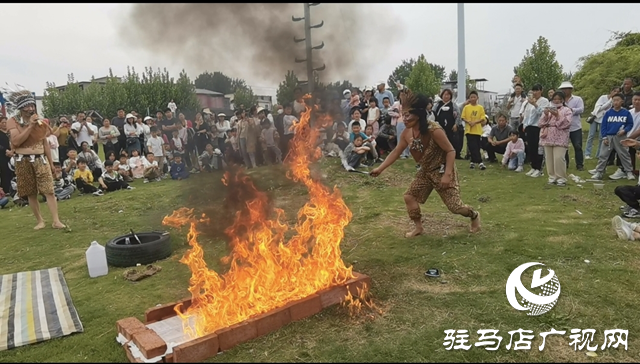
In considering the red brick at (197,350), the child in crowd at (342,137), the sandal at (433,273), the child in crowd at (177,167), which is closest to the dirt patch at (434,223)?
the sandal at (433,273)

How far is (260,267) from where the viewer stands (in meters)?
4.19

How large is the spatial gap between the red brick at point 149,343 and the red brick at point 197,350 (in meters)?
0.14

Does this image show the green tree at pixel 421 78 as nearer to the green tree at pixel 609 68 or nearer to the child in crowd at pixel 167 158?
the green tree at pixel 609 68

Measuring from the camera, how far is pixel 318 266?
4.36 metres

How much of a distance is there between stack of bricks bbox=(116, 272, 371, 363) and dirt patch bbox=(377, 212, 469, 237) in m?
2.34

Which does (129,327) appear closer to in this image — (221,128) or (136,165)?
(221,128)

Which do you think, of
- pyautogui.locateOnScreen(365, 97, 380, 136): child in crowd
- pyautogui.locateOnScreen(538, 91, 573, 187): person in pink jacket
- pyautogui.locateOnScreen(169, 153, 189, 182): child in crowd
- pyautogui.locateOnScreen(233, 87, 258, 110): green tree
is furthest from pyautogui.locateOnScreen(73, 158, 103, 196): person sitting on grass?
pyautogui.locateOnScreen(538, 91, 573, 187): person in pink jacket

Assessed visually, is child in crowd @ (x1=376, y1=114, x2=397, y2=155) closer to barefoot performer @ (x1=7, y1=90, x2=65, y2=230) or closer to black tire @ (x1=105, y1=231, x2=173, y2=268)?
black tire @ (x1=105, y1=231, x2=173, y2=268)

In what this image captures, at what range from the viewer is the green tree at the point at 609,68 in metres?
18.0

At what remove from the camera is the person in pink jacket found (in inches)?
365

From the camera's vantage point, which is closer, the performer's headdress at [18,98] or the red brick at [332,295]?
the red brick at [332,295]

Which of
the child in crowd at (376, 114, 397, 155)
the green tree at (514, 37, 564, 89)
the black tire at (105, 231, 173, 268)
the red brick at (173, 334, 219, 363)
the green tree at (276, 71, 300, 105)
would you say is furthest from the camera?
the green tree at (514, 37, 564, 89)

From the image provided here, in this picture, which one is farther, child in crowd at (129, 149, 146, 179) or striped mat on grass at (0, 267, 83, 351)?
child in crowd at (129, 149, 146, 179)

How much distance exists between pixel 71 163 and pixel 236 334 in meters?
11.3
